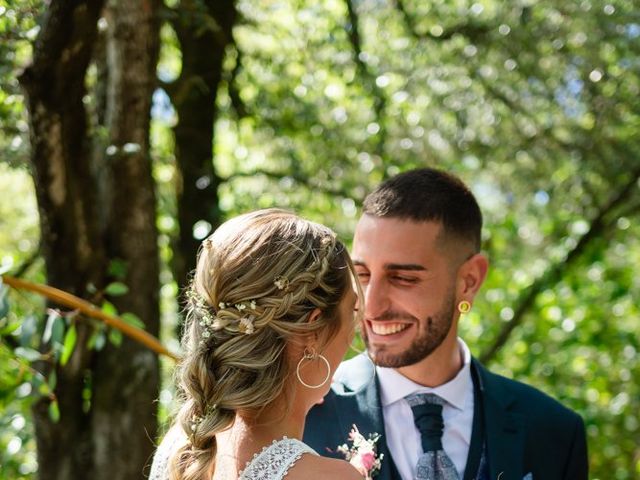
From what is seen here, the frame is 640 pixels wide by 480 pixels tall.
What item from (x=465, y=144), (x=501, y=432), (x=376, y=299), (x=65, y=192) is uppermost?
(x=465, y=144)

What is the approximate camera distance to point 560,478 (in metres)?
3.10

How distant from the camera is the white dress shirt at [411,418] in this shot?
3006mm

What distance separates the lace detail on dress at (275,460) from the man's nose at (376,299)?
1.03 meters

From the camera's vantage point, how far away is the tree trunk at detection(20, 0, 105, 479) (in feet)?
10.9

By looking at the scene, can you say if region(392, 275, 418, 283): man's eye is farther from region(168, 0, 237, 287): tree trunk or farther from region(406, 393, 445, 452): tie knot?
region(168, 0, 237, 287): tree trunk

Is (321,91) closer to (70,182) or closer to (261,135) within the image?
(261,135)

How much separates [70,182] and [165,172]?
3.20 meters

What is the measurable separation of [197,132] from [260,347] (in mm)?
3541

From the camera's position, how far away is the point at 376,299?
10.1ft

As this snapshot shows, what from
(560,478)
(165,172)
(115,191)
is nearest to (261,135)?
(165,172)

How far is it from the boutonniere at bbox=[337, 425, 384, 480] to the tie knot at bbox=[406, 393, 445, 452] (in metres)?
0.16

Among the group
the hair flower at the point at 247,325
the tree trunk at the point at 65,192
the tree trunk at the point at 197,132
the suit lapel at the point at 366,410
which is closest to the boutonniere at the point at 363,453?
the suit lapel at the point at 366,410

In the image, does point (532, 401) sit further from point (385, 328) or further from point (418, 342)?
point (385, 328)

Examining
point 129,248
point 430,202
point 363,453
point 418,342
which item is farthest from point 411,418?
point 129,248
